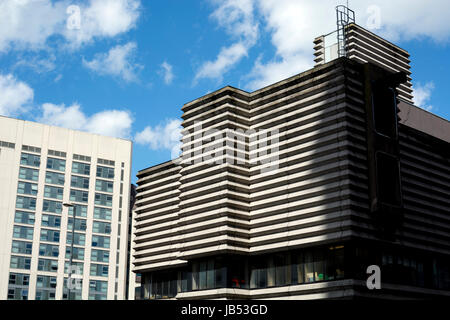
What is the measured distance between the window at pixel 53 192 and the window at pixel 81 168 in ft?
19.9

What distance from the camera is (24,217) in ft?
451

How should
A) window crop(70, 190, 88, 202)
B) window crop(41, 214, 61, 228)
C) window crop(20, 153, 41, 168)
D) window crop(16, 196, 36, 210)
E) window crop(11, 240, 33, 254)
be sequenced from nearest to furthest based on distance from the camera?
window crop(11, 240, 33, 254), window crop(16, 196, 36, 210), window crop(41, 214, 61, 228), window crop(20, 153, 41, 168), window crop(70, 190, 88, 202)

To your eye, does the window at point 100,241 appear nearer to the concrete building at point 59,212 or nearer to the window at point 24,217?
the concrete building at point 59,212

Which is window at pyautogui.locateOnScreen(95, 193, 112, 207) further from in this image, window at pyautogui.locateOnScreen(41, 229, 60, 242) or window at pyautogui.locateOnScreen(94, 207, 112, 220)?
window at pyautogui.locateOnScreen(41, 229, 60, 242)

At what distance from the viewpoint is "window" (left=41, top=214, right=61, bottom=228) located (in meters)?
139

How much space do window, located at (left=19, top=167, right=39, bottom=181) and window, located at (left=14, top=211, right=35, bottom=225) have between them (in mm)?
8174

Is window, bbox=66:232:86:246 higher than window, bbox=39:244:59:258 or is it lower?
higher

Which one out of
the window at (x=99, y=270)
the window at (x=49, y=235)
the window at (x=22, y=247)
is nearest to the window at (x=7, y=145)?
the window at (x=49, y=235)

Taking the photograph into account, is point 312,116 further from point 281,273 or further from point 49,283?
point 49,283

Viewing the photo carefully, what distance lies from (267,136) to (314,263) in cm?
1440

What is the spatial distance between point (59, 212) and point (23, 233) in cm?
963

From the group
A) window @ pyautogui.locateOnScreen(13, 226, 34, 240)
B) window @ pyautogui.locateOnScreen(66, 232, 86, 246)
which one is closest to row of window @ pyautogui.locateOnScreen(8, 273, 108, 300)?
window @ pyautogui.locateOnScreen(13, 226, 34, 240)

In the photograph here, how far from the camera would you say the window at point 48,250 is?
138 meters
